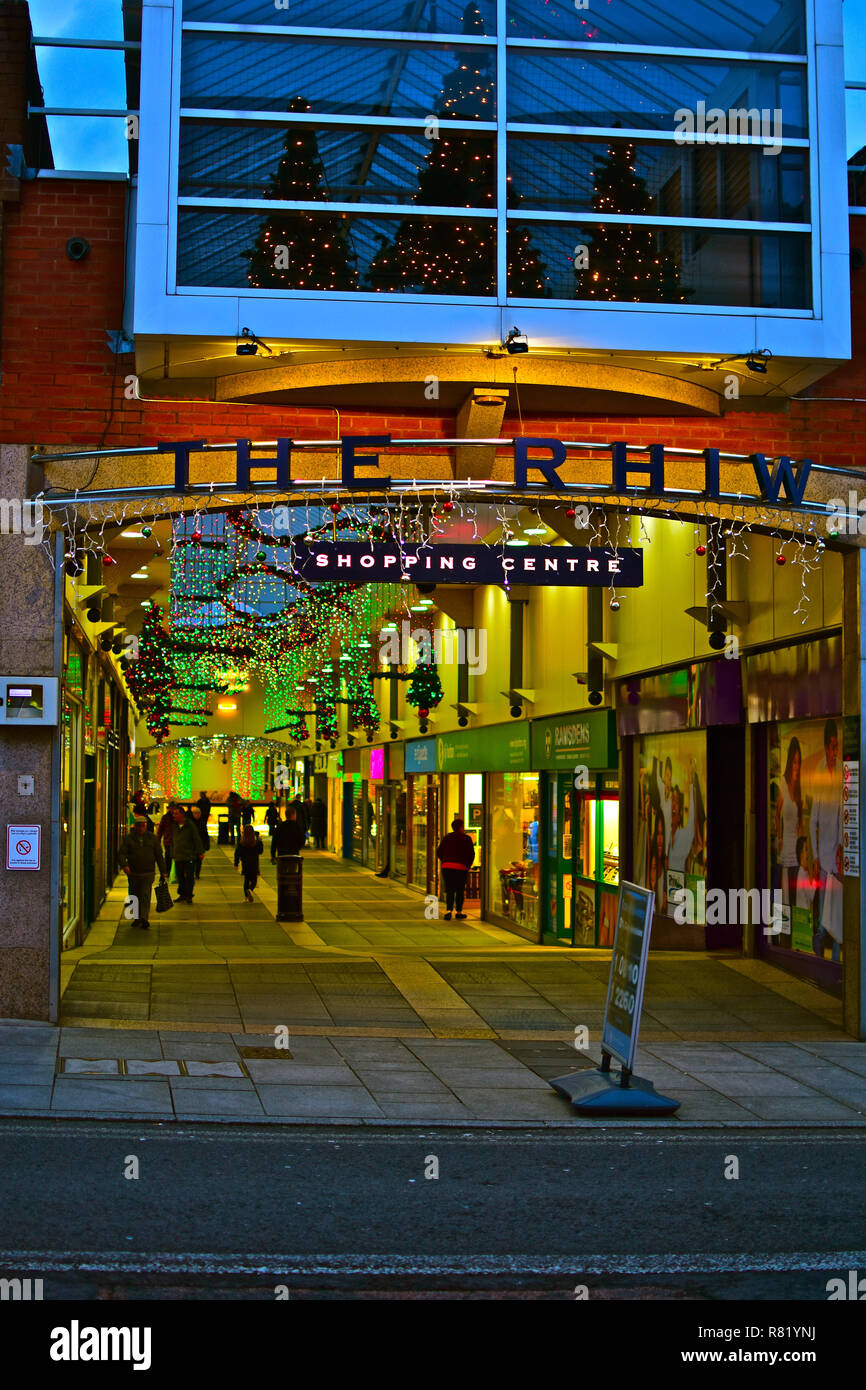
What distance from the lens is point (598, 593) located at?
20.1 m

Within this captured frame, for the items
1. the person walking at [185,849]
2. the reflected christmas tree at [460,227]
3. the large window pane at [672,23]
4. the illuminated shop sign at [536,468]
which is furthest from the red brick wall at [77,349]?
the person walking at [185,849]

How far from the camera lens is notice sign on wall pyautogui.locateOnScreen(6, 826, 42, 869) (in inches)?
496

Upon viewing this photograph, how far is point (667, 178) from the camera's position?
505 inches

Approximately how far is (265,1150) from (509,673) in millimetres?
16855

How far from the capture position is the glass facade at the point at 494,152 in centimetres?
1247

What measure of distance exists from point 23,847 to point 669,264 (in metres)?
7.40

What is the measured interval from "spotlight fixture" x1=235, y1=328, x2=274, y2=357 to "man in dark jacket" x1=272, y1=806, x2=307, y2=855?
12.1 meters

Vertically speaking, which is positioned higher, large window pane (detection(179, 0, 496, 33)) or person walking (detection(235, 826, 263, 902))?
large window pane (detection(179, 0, 496, 33))

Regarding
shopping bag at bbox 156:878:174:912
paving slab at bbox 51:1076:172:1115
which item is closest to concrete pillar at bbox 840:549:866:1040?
paving slab at bbox 51:1076:172:1115

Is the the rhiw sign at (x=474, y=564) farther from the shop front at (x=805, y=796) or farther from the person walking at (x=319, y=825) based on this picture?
the person walking at (x=319, y=825)

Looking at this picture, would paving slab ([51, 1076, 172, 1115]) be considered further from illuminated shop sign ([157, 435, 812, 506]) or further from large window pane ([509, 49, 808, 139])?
large window pane ([509, 49, 808, 139])

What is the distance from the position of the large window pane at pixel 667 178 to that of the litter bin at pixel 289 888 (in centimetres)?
1262

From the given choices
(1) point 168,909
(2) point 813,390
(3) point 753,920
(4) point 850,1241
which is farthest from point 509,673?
(4) point 850,1241

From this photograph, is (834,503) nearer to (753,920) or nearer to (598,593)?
(753,920)
